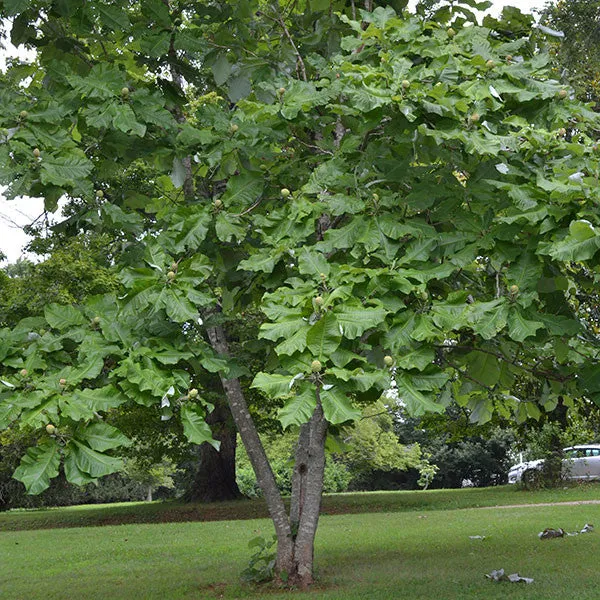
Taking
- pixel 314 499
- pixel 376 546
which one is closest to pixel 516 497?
pixel 376 546

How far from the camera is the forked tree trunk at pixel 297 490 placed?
672 centimetres

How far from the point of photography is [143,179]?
1650cm

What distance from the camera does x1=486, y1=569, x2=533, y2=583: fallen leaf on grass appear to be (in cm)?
664

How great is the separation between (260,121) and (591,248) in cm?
244

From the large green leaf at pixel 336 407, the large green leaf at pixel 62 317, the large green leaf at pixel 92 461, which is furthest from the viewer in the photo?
the large green leaf at pixel 62 317

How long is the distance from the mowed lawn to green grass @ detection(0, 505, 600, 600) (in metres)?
0.01

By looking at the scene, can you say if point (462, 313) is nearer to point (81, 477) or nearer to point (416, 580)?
point (81, 477)

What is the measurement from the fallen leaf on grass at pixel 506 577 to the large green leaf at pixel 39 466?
454cm

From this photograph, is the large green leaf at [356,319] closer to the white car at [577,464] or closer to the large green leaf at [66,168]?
the large green leaf at [66,168]

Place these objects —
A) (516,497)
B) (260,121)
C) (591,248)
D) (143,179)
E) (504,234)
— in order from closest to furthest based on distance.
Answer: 1. (591,248)
2. (504,234)
3. (260,121)
4. (143,179)
5. (516,497)

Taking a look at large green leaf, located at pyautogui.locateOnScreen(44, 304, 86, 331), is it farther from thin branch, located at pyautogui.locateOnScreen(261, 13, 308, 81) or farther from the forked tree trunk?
thin branch, located at pyautogui.locateOnScreen(261, 13, 308, 81)

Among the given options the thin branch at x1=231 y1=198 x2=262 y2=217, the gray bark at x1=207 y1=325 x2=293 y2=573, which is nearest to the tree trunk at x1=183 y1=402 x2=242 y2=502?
the gray bark at x1=207 y1=325 x2=293 y2=573

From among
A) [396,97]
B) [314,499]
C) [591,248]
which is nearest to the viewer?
[591,248]

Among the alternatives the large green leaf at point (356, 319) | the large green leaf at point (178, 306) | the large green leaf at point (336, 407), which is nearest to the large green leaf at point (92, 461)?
the large green leaf at point (178, 306)
